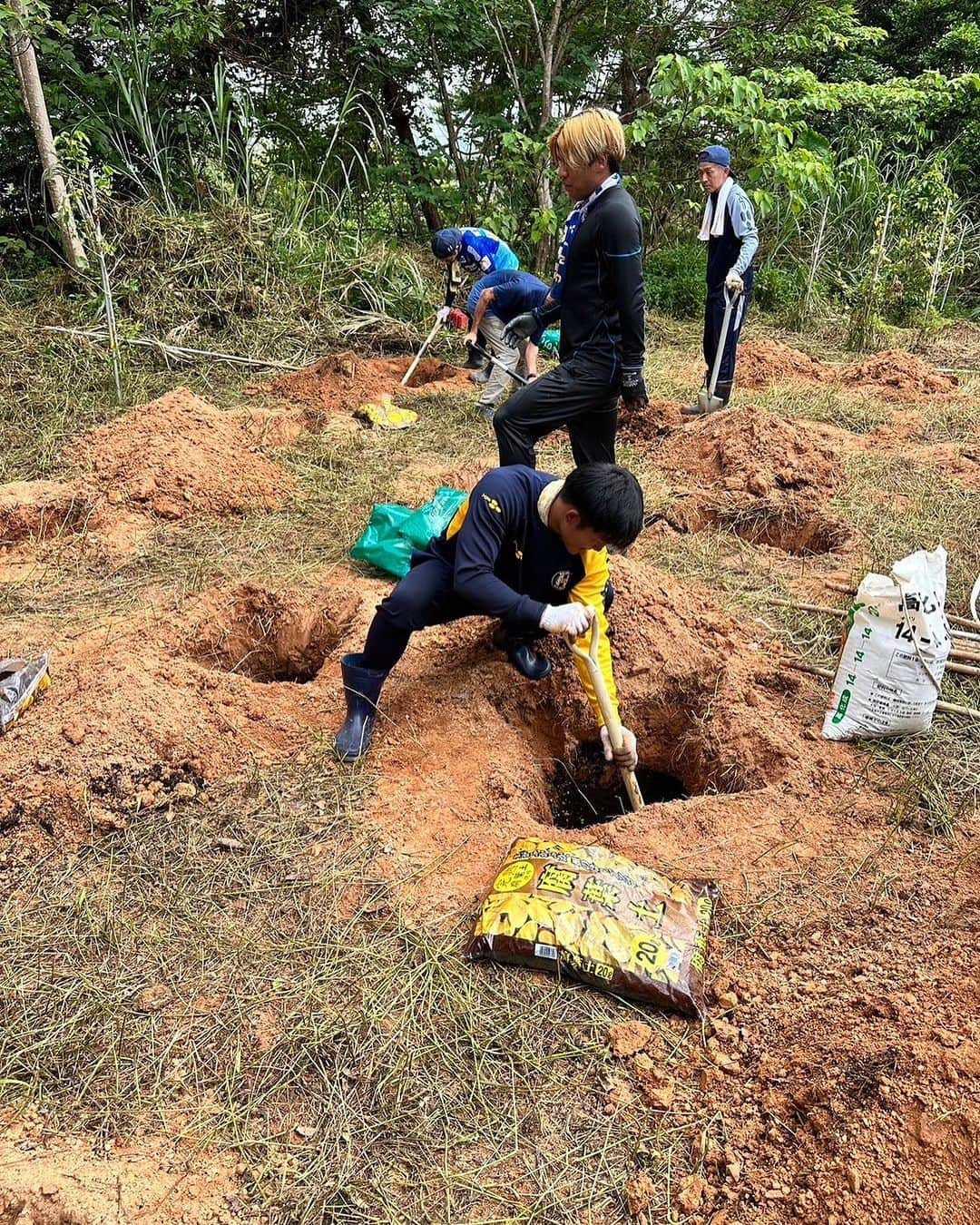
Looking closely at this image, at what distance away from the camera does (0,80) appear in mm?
6859

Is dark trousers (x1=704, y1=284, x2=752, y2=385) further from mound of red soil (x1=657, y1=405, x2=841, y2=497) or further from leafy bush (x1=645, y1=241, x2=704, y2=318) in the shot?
leafy bush (x1=645, y1=241, x2=704, y2=318)

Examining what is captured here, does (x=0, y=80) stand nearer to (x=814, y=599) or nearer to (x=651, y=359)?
(x=651, y=359)

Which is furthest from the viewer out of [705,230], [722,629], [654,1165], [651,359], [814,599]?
[651,359]

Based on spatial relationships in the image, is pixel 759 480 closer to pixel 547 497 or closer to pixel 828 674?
pixel 828 674

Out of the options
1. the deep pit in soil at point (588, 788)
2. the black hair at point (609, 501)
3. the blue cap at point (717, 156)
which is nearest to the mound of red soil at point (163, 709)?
the deep pit in soil at point (588, 788)

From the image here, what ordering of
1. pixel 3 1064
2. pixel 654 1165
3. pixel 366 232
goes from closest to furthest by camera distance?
pixel 654 1165 < pixel 3 1064 < pixel 366 232

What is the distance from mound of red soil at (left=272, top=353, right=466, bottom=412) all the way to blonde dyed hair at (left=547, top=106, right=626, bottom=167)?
3.21m

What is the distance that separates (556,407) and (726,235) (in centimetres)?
295

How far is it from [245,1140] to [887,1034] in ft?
4.48

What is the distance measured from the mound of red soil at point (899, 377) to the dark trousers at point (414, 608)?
16.5ft

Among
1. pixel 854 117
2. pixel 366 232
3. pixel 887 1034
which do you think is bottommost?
pixel 887 1034

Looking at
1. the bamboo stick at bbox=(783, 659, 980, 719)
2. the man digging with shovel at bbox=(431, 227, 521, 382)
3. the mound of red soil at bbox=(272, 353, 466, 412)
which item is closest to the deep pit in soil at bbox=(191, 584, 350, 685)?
the bamboo stick at bbox=(783, 659, 980, 719)

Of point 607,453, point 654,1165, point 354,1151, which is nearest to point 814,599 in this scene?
point 607,453

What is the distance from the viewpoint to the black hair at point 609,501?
2.31 m
